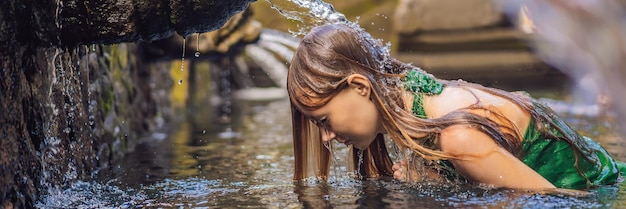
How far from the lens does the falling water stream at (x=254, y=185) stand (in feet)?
7.78

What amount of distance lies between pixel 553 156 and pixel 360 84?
2.50 feet

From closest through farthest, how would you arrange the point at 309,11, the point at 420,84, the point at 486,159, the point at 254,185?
the point at 486,159 < the point at 420,84 < the point at 254,185 < the point at 309,11

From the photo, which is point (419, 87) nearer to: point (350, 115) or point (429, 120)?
point (429, 120)

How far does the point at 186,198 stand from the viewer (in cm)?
269

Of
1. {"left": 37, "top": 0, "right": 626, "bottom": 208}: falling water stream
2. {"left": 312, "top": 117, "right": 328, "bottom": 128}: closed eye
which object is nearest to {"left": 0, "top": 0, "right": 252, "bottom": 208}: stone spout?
{"left": 37, "top": 0, "right": 626, "bottom": 208}: falling water stream

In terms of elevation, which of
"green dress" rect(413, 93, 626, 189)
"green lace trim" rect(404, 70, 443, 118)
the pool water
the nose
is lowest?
the pool water

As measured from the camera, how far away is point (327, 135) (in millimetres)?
2623

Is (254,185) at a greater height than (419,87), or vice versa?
(419,87)

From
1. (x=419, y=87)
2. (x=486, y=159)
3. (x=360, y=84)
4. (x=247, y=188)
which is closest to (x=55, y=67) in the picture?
(x=247, y=188)

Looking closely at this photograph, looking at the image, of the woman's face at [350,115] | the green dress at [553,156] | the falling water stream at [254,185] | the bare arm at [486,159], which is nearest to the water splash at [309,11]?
the falling water stream at [254,185]

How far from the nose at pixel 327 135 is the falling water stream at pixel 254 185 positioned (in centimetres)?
17

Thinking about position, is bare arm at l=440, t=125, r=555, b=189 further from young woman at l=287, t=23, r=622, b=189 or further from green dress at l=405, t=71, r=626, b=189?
green dress at l=405, t=71, r=626, b=189

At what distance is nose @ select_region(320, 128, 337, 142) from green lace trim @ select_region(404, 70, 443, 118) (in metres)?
0.29

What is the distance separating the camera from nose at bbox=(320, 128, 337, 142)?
259cm
